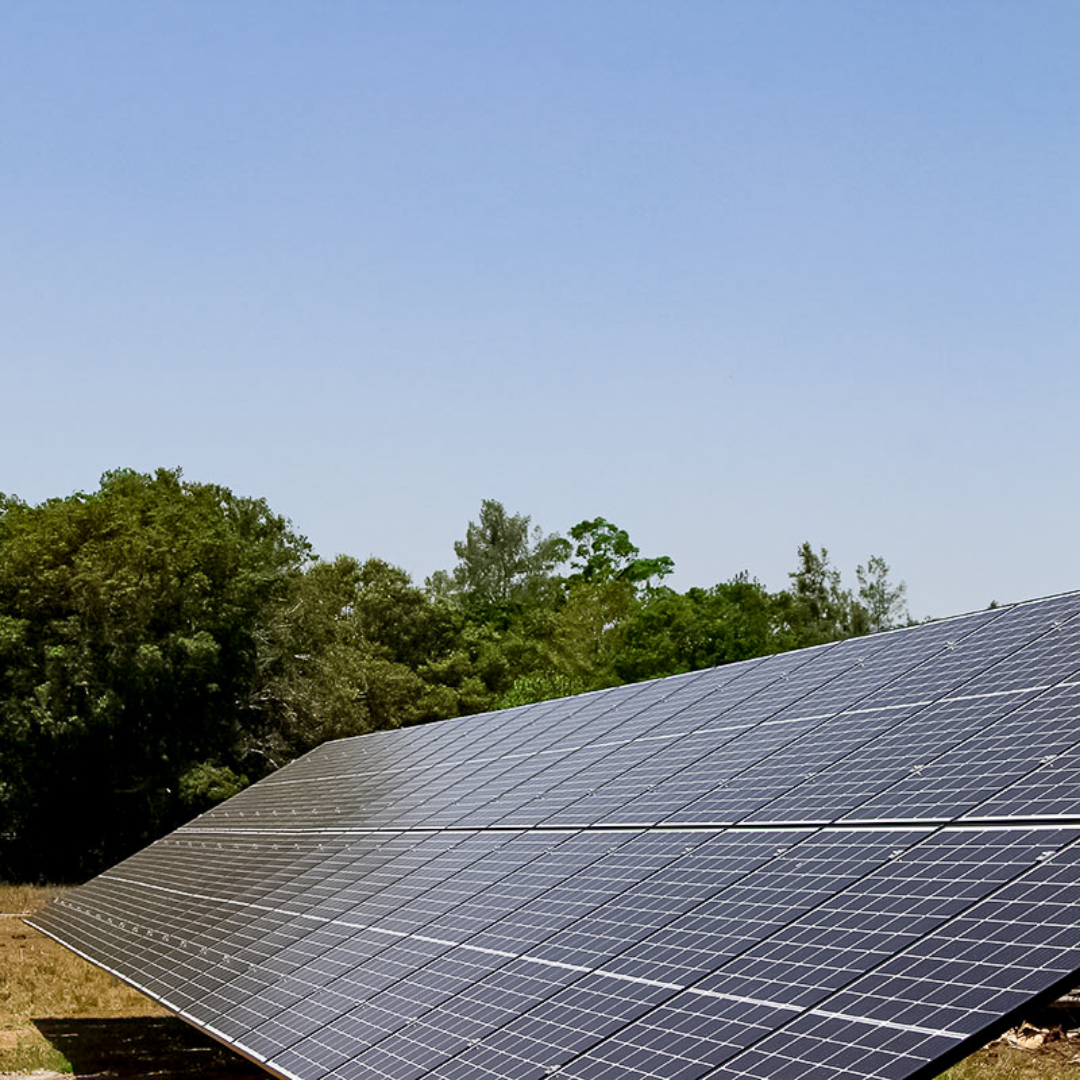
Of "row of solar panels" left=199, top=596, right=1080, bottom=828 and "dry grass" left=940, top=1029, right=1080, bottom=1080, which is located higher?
"row of solar panels" left=199, top=596, right=1080, bottom=828

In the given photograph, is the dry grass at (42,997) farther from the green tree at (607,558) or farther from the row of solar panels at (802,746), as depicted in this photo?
the green tree at (607,558)

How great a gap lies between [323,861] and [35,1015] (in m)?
11.8

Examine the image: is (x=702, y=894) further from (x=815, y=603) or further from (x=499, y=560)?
(x=499, y=560)

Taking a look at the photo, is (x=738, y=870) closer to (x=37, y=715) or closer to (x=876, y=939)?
(x=876, y=939)

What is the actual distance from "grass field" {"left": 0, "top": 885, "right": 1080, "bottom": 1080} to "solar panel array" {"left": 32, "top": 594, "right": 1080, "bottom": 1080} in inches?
102

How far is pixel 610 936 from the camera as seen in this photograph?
34.6ft

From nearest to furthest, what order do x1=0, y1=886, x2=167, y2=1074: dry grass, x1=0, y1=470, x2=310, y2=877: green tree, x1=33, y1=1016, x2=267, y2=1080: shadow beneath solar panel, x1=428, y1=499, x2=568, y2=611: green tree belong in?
x1=33, y1=1016, x2=267, y2=1080: shadow beneath solar panel < x1=0, y1=886, x2=167, y2=1074: dry grass < x1=0, y1=470, x2=310, y2=877: green tree < x1=428, y1=499, x2=568, y2=611: green tree

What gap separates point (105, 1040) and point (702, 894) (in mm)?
17651

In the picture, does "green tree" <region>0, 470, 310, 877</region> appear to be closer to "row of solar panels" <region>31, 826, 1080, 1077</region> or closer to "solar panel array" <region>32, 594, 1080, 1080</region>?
"solar panel array" <region>32, 594, 1080, 1080</region>

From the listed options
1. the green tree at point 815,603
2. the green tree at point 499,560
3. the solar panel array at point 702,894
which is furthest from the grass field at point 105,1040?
the green tree at point 499,560

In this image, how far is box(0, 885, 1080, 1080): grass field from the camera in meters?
19.2

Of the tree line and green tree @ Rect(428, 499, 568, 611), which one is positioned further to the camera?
green tree @ Rect(428, 499, 568, 611)

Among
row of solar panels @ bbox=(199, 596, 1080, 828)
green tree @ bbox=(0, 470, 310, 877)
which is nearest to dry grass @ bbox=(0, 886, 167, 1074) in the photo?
row of solar panels @ bbox=(199, 596, 1080, 828)

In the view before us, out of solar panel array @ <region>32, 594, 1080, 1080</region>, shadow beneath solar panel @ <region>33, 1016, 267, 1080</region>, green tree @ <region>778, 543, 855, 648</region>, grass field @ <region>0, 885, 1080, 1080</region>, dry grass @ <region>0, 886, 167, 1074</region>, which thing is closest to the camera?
solar panel array @ <region>32, 594, 1080, 1080</region>
